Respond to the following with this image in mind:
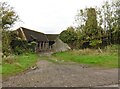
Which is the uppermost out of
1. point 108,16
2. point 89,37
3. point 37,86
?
point 108,16

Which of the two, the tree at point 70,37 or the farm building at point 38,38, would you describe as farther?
the farm building at point 38,38

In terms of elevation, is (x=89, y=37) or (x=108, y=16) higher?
(x=108, y=16)

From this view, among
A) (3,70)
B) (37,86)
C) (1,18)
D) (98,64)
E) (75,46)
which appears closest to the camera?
(37,86)

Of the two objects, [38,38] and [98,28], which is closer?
[98,28]

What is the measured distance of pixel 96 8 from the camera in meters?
56.6

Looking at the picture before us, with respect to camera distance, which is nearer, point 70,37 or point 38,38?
point 70,37

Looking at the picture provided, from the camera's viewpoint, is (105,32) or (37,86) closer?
(37,86)

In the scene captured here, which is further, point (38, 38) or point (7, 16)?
point (38, 38)

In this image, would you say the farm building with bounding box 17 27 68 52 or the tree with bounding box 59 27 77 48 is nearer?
the tree with bounding box 59 27 77 48

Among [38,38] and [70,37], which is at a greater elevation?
[38,38]

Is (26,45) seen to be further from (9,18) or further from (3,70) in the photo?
(3,70)

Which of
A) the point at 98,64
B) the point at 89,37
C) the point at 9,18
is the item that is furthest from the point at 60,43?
the point at 98,64

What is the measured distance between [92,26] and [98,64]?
2997 cm

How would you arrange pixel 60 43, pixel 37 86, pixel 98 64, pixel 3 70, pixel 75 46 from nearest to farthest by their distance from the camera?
pixel 37 86 < pixel 3 70 < pixel 98 64 < pixel 75 46 < pixel 60 43
